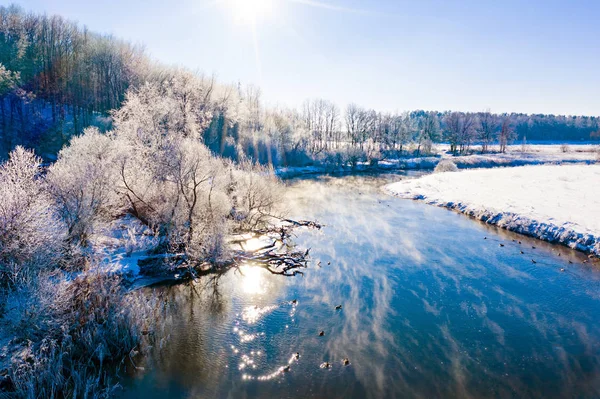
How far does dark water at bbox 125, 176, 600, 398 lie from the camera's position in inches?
395

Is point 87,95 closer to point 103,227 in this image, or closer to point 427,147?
point 103,227

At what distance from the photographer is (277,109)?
81.8m

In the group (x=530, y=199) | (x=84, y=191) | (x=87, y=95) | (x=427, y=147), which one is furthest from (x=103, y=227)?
(x=427, y=147)

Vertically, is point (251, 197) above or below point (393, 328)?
above

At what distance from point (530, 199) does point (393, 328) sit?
84.5 ft

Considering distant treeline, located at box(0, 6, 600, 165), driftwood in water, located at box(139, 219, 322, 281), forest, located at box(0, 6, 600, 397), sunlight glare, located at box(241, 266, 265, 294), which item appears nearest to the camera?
forest, located at box(0, 6, 600, 397)

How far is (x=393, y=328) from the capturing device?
12945 mm

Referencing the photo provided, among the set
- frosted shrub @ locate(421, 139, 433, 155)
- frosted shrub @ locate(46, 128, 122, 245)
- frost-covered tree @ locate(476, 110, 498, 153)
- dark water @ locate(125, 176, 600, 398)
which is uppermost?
frost-covered tree @ locate(476, 110, 498, 153)

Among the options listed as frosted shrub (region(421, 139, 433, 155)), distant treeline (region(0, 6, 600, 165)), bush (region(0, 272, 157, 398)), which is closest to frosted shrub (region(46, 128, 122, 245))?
bush (region(0, 272, 157, 398))

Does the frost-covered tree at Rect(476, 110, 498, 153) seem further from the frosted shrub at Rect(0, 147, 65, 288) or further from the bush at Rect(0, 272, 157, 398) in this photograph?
the frosted shrub at Rect(0, 147, 65, 288)

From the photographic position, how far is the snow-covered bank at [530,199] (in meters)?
23.2

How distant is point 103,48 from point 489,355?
7129 centimetres

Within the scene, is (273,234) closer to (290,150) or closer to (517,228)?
(517,228)

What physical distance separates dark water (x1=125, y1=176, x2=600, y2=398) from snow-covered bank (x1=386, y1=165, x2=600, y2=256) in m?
2.42
